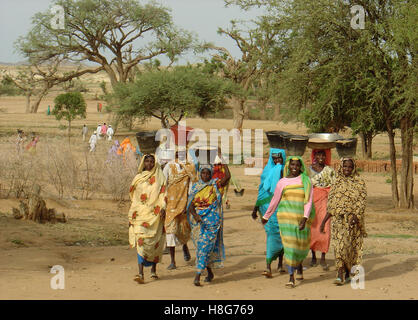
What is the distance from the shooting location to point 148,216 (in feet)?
23.6

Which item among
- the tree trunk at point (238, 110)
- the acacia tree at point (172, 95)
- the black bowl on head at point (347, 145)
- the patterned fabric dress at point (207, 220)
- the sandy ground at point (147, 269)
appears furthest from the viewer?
the tree trunk at point (238, 110)

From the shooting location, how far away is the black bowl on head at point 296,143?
8656 mm

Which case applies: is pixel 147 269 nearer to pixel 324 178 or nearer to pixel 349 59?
pixel 324 178

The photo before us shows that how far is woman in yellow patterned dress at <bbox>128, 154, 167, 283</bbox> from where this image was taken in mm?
7113

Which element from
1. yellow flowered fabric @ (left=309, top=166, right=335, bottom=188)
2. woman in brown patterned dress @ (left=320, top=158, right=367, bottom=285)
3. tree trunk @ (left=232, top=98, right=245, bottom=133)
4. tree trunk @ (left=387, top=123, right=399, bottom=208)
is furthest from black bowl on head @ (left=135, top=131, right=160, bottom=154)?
tree trunk @ (left=232, top=98, right=245, bottom=133)

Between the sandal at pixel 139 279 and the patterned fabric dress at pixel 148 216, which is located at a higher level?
the patterned fabric dress at pixel 148 216

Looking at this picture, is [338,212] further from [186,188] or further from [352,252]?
[186,188]

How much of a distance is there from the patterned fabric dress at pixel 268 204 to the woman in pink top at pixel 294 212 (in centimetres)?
39

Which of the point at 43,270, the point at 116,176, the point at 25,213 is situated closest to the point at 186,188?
the point at 43,270

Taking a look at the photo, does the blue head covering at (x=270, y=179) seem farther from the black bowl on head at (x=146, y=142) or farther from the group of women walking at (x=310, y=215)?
the black bowl on head at (x=146, y=142)

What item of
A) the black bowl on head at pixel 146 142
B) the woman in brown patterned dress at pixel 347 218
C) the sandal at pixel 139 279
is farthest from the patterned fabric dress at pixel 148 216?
the black bowl on head at pixel 146 142

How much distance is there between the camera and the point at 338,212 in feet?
22.9

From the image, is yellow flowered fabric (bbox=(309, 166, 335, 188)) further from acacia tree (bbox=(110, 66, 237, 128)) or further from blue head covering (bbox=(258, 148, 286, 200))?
acacia tree (bbox=(110, 66, 237, 128))

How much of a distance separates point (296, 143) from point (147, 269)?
109 inches
